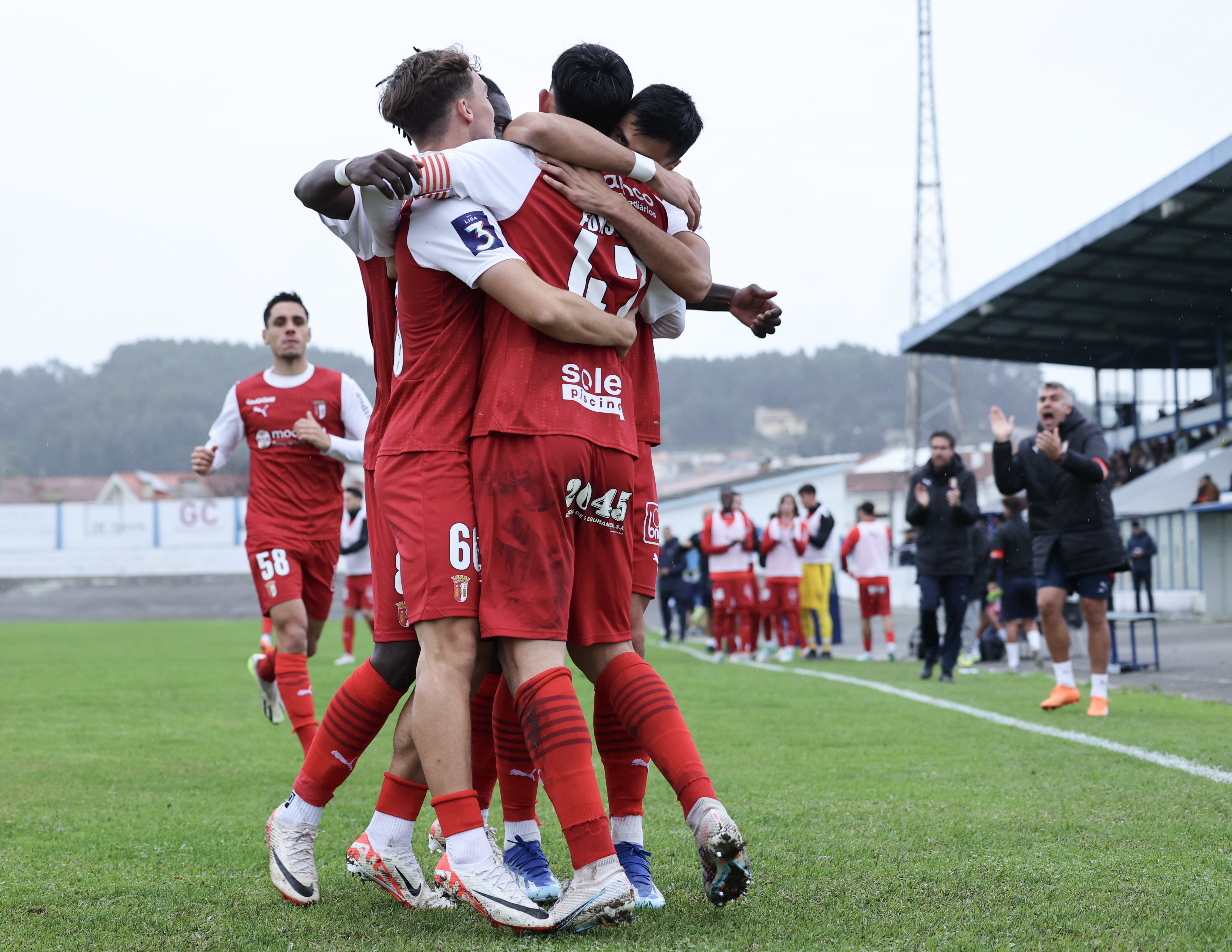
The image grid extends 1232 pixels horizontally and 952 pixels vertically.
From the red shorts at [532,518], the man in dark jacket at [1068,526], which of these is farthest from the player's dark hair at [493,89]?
the man in dark jacket at [1068,526]

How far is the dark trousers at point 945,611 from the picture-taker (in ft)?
35.7

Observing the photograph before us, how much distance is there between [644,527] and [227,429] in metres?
3.54

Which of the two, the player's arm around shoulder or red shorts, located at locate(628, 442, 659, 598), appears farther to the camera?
red shorts, located at locate(628, 442, 659, 598)

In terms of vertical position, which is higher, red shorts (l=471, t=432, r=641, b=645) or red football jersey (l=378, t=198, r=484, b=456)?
red football jersey (l=378, t=198, r=484, b=456)

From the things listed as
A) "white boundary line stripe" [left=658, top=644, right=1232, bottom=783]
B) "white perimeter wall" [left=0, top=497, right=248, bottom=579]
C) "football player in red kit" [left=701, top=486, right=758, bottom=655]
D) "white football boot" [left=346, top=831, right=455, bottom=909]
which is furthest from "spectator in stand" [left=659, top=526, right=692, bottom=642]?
"white perimeter wall" [left=0, top=497, right=248, bottom=579]

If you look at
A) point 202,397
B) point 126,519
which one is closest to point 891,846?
point 126,519

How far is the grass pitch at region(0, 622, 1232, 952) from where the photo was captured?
272 centimetres

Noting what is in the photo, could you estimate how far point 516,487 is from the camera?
291 cm

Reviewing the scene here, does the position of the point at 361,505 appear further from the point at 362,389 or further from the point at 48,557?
the point at 48,557

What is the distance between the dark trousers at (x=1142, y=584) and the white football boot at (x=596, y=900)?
68.1 feet

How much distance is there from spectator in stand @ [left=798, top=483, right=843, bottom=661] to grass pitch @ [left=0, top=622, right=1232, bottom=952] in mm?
7575

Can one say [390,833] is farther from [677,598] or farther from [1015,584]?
[677,598]

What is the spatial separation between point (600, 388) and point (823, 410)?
304 ft

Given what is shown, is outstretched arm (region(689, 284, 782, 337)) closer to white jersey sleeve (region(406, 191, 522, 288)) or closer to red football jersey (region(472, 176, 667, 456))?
red football jersey (region(472, 176, 667, 456))
